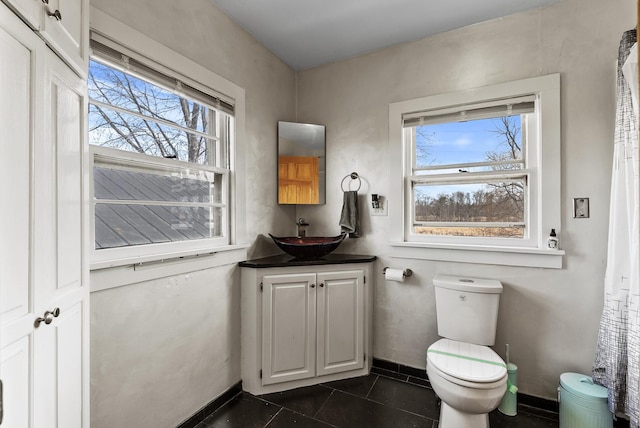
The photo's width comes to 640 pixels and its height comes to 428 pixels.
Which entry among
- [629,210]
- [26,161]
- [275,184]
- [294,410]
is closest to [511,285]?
[629,210]

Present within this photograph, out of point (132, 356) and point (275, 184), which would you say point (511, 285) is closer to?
point (275, 184)

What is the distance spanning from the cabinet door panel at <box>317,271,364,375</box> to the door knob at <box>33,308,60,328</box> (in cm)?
151

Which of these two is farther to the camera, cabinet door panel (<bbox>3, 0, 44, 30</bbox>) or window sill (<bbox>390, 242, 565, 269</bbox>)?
window sill (<bbox>390, 242, 565, 269</bbox>)

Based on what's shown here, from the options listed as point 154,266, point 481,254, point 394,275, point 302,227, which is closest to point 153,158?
point 154,266

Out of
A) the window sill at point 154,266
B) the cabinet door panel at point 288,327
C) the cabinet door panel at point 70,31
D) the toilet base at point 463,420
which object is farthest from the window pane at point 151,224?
the toilet base at point 463,420

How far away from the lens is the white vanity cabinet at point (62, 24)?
0.77 m

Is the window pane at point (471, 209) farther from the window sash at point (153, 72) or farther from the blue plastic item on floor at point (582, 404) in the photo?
the window sash at point (153, 72)

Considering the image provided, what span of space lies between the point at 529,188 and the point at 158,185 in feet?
7.71

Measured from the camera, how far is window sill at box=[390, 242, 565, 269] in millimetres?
1891

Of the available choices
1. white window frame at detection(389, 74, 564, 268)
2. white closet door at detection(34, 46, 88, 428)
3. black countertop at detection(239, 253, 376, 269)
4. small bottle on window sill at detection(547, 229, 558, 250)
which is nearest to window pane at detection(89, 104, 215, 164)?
white closet door at detection(34, 46, 88, 428)

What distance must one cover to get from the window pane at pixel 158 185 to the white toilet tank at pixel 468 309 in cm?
168

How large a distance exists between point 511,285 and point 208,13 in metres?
2.66

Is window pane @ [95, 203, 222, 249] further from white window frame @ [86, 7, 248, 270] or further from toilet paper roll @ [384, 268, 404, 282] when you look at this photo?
toilet paper roll @ [384, 268, 404, 282]

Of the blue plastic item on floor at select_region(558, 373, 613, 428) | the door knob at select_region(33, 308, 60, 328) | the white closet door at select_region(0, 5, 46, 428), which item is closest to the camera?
the white closet door at select_region(0, 5, 46, 428)
